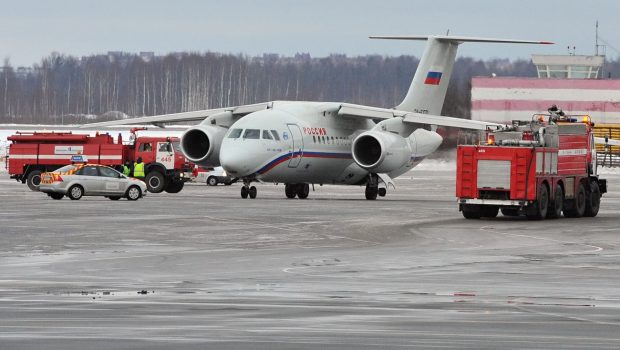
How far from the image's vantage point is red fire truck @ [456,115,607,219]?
1476 inches

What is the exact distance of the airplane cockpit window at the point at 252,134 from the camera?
49.8 metres

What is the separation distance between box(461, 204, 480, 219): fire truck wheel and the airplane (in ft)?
31.9

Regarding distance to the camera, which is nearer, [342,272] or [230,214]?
[342,272]

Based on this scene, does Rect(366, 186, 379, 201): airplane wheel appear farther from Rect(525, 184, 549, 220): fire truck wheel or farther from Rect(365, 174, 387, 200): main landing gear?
Rect(525, 184, 549, 220): fire truck wheel

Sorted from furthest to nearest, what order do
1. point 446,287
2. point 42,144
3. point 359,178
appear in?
1. point 42,144
2. point 359,178
3. point 446,287

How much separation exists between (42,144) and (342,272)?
39.4 m

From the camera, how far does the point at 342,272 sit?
2241 cm

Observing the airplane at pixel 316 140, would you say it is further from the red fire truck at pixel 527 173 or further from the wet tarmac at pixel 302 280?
the wet tarmac at pixel 302 280

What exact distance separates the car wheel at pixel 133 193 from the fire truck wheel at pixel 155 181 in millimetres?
10484

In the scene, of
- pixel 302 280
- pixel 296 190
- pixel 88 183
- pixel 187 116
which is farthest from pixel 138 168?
pixel 302 280

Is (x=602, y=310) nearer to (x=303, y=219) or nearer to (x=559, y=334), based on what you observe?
(x=559, y=334)

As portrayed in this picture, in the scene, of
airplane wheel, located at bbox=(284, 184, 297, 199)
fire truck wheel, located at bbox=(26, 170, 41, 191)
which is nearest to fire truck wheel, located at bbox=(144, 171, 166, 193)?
fire truck wheel, located at bbox=(26, 170, 41, 191)

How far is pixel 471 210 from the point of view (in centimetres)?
3853

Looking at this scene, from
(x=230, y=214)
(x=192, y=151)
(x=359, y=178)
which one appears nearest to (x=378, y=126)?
(x=359, y=178)
